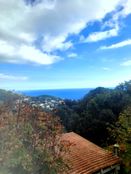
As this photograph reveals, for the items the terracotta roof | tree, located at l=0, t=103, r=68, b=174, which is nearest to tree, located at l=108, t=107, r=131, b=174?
the terracotta roof

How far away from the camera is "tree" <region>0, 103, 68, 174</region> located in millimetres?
9711

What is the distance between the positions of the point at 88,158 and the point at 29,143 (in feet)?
31.8

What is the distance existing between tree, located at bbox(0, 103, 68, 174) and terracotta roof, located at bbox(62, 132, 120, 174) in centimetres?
633

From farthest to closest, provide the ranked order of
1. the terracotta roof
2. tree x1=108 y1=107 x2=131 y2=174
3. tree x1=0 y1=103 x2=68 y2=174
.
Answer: tree x1=108 y1=107 x2=131 y2=174 < the terracotta roof < tree x1=0 y1=103 x2=68 y2=174

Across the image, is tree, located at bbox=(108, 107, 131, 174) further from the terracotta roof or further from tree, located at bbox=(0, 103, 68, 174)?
tree, located at bbox=(0, 103, 68, 174)

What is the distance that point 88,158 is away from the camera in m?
19.6

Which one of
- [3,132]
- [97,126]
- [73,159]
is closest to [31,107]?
[3,132]

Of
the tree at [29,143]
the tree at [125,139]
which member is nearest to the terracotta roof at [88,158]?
the tree at [125,139]

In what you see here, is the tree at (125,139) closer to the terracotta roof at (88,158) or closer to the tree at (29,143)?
the terracotta roof at (88,158)

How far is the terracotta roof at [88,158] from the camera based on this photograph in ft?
58.5

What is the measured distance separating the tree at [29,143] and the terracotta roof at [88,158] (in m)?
6.33

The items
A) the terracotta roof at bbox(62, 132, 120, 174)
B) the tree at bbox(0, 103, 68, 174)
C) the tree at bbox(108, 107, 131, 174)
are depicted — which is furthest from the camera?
the tree at bbox(108, 107, 131, 174)

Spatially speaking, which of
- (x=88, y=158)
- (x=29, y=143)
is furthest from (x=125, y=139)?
(x=29, y=143)

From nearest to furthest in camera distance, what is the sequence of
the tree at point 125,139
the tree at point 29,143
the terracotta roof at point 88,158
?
the tree at point 29,143 < the terracotta roof at point 88,158 < the tree at point 125,139
